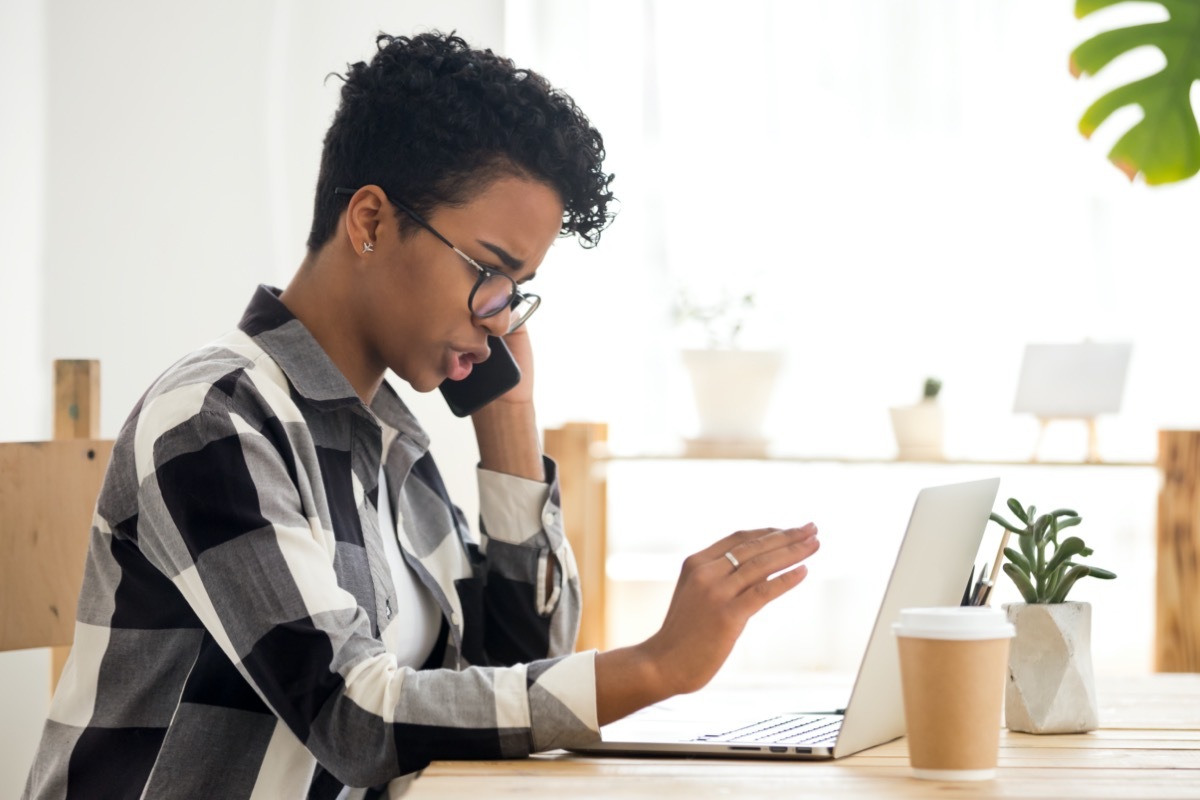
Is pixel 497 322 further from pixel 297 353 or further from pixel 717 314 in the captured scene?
pixel 717 314

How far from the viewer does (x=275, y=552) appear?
3.01ft

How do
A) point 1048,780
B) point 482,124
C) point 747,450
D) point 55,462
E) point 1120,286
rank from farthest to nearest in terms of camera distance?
point 1120,286 → point 747,450 → point 55,462 → point 482,124 → point 1048,780

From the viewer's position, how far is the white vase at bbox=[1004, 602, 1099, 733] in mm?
1031

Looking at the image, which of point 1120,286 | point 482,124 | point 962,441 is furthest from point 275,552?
point 1120,286

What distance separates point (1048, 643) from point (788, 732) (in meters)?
0.23

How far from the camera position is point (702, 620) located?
902 mm

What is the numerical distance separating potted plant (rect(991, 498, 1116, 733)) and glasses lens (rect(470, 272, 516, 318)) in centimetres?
50

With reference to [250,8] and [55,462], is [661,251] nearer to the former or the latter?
[250,8]

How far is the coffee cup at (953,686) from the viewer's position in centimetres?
79

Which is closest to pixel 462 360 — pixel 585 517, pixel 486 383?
pixel 486 383

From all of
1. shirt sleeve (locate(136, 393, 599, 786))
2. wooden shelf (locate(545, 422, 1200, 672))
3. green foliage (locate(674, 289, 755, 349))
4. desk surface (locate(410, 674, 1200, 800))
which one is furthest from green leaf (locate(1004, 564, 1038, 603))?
green foliage (locate(674, 289, 755, 349))

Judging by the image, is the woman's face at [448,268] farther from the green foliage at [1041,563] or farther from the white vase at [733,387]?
the white vase at [733,387]

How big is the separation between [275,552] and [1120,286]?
2.34 meters

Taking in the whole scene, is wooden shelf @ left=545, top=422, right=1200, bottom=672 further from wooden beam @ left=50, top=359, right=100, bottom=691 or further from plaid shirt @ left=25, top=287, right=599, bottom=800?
plaid shirt @ left=25, top=287, right=599, bottom=800
